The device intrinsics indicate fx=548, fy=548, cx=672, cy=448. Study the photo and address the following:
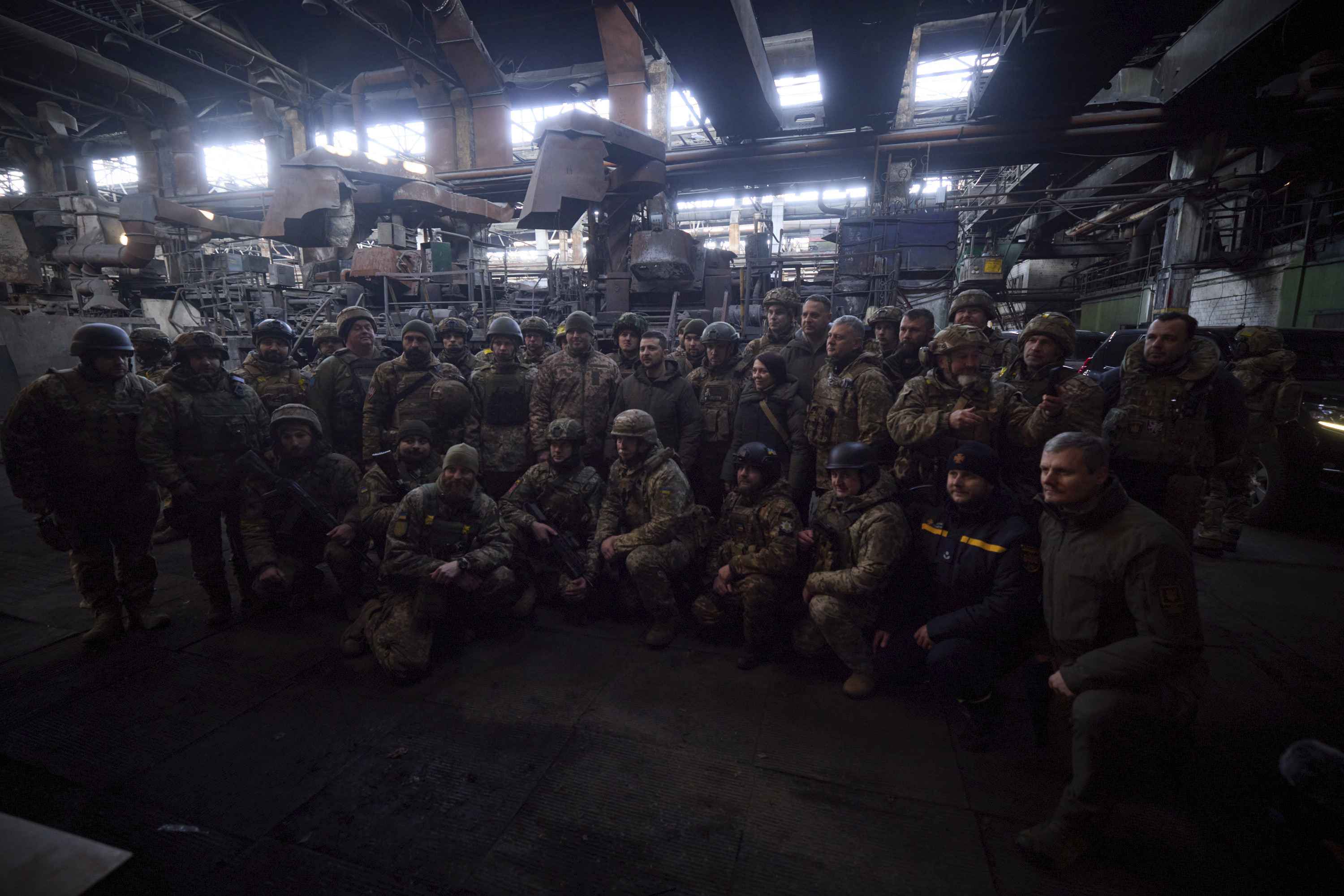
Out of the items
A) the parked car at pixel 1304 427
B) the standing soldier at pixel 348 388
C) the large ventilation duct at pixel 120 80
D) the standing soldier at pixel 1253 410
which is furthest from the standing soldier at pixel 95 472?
the large ventilation duct at pixel 120 80

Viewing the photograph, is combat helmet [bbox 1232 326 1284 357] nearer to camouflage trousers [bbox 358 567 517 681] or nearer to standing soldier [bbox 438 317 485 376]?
camouflage trousers [bbox 358 567 517 681]

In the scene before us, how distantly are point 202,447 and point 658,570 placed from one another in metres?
3.63

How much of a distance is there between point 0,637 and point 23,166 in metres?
26.9

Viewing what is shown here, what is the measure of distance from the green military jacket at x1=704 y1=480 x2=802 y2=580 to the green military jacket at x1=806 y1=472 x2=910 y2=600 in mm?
179

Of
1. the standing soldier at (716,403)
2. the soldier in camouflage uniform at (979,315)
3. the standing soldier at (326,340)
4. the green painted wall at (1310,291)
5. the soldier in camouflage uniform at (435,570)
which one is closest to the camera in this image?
the soldier in camouflage uniform at (435,570)

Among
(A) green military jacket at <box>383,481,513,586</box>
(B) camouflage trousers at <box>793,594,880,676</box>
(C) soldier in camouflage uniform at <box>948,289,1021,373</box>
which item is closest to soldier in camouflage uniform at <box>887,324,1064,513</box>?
(C) soldier in camouflage uniform at <box>948,289,1021,373</box>

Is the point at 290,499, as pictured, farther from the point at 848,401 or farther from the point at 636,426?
the point at 848,401

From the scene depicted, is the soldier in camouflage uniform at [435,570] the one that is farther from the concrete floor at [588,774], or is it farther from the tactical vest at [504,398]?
the tactical vest at [504,398]

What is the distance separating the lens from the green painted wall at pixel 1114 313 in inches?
557

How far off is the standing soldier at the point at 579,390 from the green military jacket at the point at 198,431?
7.60ft

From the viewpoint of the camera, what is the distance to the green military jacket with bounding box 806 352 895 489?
13.0 feet

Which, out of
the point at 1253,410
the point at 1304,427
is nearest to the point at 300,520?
the point at 1253,410

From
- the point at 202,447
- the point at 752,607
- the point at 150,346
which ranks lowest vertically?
the point at 752,607

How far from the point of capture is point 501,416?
215 inches
